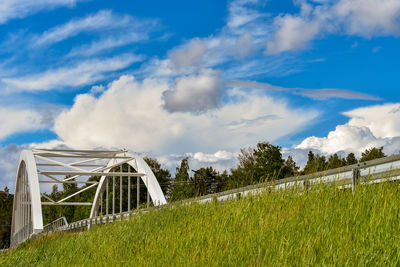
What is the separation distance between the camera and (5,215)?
70.9 m

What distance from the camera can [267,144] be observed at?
46625 millimetres

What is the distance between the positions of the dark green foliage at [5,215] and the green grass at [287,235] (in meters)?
61.8

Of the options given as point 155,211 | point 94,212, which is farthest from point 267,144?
point 155,211

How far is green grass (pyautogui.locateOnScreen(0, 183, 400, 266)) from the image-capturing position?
5105mm

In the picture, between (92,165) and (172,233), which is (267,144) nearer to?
(92,165)

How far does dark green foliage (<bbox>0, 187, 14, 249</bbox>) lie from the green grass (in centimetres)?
6178

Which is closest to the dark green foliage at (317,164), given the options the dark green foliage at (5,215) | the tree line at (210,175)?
the tree line at (210,175)

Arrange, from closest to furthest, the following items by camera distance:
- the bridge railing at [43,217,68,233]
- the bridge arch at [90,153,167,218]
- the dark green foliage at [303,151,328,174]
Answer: the dark green foliage at [303,151,328,174] < the bridge arch at [90,153,167,218] < the bridge railing at [43,217,68,233]

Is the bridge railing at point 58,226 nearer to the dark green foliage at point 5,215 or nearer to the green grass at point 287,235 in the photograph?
the green grass at point 287,235

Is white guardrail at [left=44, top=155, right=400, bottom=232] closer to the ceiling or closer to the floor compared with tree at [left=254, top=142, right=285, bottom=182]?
closer to the floor

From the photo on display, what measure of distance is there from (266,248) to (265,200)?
2828mm

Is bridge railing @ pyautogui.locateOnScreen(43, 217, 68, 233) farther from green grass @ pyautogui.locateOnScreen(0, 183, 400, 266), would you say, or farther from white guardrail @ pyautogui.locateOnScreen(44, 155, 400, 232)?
white guardrail @ pyautogui.locateOnScreen(44, 155, 400, 232)

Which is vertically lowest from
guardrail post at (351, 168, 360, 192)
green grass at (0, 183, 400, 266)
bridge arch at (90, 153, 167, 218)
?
green grass at (0, 183, 400, 266)

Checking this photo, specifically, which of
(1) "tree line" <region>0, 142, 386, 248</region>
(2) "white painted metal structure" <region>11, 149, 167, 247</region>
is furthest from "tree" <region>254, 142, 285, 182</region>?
(2) "white painted metal structure" <region>11, 149, 167, 247</region>
